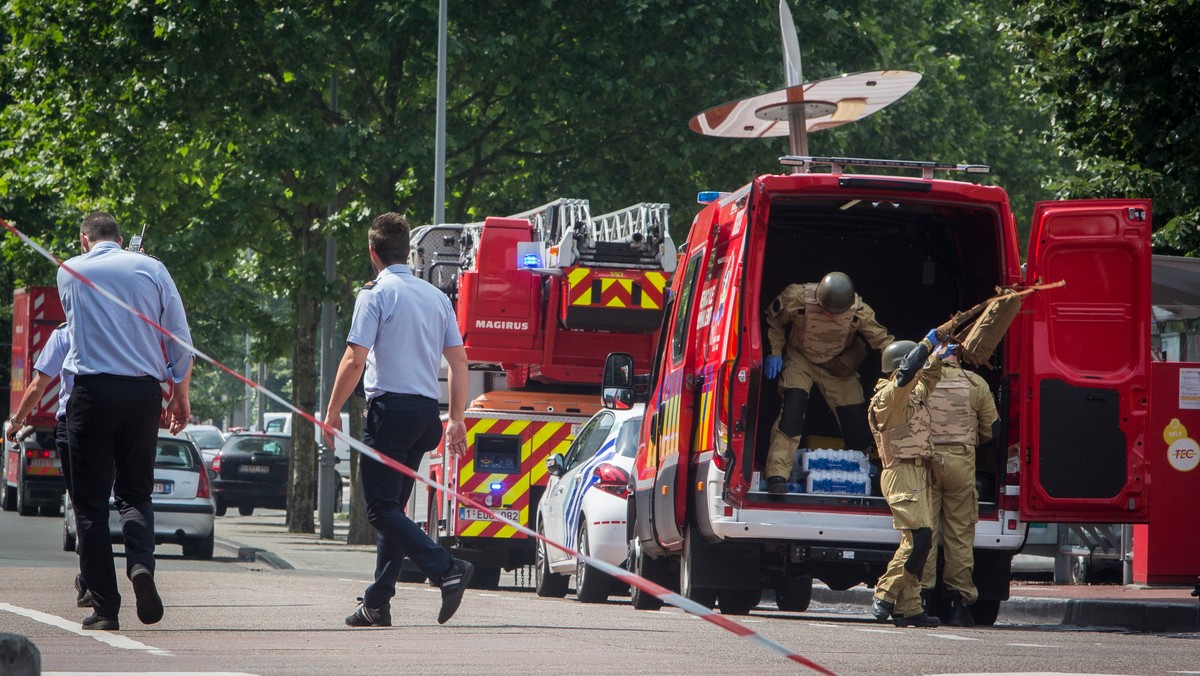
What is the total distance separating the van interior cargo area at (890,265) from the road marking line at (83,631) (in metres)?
4.28

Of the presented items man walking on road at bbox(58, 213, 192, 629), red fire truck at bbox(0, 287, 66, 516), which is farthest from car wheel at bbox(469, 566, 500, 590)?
red fire truck at bbox(0, 287, 66, 516)

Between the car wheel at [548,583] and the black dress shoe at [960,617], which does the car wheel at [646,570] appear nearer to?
the black dress shoe at [960,617]

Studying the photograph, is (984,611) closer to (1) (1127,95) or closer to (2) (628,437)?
(2) (628,437)

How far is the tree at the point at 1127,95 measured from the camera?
54.4 ft

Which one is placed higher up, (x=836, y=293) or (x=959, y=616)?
(x=836, y=293)

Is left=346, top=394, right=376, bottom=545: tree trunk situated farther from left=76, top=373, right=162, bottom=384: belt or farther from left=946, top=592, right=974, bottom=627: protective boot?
left=76, top=373, right=162, bottom=384: belt

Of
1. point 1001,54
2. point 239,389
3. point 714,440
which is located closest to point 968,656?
point 714,440

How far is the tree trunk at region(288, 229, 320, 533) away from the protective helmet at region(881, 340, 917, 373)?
1879cm

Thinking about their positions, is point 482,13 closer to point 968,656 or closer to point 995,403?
point 995,403

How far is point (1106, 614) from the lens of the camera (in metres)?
12.9

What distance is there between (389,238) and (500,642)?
2.05 metres

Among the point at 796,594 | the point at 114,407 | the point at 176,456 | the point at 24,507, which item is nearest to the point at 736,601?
the point at 796,594

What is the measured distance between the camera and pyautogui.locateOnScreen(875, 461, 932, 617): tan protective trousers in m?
10.7

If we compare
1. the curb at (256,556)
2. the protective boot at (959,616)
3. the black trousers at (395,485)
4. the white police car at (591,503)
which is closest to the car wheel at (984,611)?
the protective boot at (959,616)
